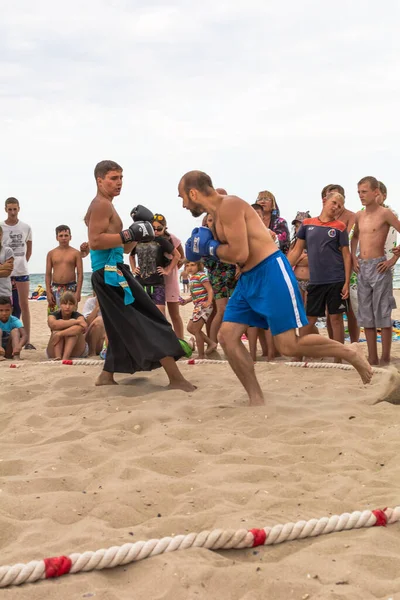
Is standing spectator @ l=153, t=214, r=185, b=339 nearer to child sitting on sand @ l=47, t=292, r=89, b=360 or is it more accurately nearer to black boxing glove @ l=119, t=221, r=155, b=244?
child sitting on sand @ l=47, t=292, r=89, b=360

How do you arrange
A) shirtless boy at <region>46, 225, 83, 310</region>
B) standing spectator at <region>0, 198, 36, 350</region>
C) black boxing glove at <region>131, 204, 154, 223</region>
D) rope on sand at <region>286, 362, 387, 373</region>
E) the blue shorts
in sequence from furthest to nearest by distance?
standing spectator at <region>0, 198, 36, 350</region>
shirtless boy at <region>46, 225, 83, 310</region>
rope on sand at <region>286, 362, 387, 373</region>
black boxing glove at <region>131, 204, 154, 223</region>
the blue shorts

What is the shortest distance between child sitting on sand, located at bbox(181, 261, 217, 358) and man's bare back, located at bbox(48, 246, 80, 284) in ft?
5.65

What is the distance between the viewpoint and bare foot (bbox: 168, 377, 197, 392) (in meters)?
5.64

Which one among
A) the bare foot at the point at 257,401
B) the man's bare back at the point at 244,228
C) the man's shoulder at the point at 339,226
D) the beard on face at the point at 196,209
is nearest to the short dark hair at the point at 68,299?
the man's shoulder at the point at 339,226

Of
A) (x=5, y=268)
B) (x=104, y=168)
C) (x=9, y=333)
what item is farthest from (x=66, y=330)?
(x=104, y=168)

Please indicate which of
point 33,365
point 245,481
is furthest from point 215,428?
point 33,365

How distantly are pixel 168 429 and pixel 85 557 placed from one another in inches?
71.5

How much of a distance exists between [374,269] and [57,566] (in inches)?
211

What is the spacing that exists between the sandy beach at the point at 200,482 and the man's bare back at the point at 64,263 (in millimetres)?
3576

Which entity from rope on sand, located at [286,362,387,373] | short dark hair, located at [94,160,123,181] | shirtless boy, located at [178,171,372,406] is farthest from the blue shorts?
rope on sand, located at [286,362,387,373]

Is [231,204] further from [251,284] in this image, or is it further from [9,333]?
[9,333]

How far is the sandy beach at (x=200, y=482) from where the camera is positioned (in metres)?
2.46

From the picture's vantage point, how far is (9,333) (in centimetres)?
865

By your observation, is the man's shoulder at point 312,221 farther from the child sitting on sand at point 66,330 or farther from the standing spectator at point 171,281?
the child sitting on sand at point 66,330
